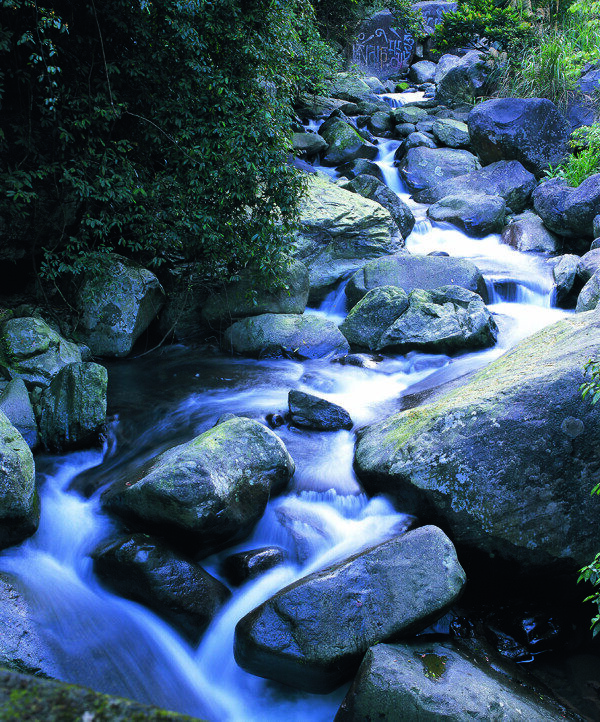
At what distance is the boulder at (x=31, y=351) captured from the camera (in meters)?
5.68

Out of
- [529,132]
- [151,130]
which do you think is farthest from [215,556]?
[529,132]

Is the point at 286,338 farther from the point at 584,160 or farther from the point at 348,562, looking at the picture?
the point at 584,160

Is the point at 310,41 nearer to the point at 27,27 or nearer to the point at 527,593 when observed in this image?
the point at 27,27

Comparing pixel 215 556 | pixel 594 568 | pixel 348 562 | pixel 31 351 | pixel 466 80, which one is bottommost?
pixel 215 556

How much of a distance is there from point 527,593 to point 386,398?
286 centimetres

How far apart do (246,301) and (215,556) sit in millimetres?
4662

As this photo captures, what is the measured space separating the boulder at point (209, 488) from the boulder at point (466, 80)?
17.4 metres

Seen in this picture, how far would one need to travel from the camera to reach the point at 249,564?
12.3 ft

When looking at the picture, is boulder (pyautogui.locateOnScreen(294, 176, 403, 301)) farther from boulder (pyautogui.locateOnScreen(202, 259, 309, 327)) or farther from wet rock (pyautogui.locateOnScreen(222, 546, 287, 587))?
wet rock (pyautogui.locateOnScreen(222, 546, 287, 587))

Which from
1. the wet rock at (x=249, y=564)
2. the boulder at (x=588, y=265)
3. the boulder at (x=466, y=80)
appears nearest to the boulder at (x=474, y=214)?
the boulder at (x=588, y=265)

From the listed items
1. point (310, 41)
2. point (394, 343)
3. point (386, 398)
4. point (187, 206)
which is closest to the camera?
point (386, 398)

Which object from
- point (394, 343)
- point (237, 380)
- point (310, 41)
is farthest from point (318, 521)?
point (310, 41)

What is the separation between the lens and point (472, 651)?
10.7 ft

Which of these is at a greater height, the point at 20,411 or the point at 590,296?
the point at 590,296
